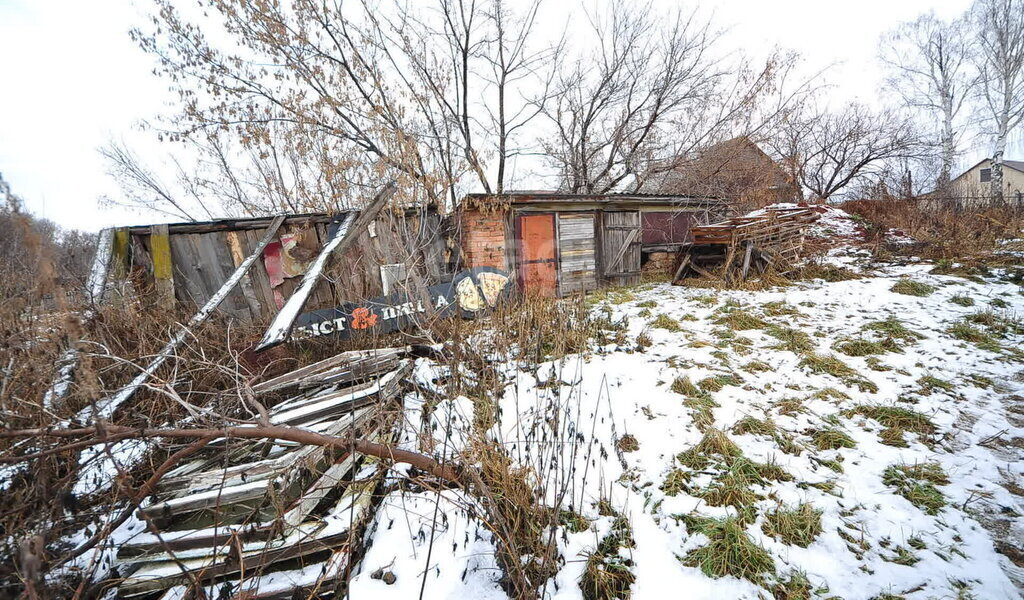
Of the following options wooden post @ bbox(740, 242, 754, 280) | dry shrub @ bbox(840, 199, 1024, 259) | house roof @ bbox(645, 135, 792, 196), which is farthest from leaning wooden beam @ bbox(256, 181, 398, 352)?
dry shrub @ bbox(840, 199, 1024, 259)

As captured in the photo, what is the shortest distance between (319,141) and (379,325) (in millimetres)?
5103

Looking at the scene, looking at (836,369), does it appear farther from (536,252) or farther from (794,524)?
(536,252)

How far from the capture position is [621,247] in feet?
32.4

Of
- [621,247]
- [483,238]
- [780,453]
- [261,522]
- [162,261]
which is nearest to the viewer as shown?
[261,522]

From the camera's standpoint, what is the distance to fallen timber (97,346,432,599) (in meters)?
1.95

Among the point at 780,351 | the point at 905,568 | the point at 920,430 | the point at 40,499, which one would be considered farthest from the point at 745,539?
the point at 40,499

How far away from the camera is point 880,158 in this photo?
14789 millimetres

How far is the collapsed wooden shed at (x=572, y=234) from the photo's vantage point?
791cm

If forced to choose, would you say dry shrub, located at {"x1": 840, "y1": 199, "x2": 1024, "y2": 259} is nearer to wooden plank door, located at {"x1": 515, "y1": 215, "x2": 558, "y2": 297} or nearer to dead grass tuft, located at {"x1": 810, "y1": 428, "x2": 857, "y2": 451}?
dead grass tuft, located at {"x1": 810, "y1": 428, "x2": 857, "y2": 451}

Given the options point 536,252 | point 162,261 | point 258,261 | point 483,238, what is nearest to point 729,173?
point 536,252

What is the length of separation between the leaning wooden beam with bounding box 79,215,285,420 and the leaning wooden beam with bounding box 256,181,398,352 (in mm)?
698

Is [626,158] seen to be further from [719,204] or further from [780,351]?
[780,351]

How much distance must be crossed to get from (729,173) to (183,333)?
1396 centimetres

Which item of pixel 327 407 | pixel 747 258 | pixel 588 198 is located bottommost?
pixel 327 407
